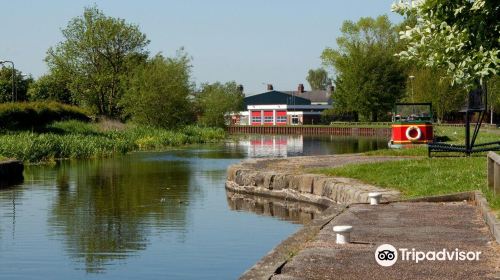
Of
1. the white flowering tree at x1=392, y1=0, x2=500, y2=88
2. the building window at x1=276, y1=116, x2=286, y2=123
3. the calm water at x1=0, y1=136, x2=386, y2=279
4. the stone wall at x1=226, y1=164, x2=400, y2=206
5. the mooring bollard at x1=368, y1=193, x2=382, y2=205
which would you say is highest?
the white flowering tree at x1=392, y1=0, x2=500, y2=88

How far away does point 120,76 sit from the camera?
88625 mm

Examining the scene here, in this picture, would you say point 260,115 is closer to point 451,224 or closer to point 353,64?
point 353,64

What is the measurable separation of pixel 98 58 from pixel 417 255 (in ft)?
277

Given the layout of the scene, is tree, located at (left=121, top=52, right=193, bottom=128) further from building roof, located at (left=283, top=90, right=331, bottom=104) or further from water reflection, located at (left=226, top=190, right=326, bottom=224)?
building roof, located at (left=283, top=90, right=331, bottom=104)

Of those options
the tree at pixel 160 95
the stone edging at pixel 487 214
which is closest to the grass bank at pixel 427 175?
the stone edging at pixel 487 214

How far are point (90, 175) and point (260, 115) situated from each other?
122m

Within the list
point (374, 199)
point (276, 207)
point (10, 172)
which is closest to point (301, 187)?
point (276, 207)

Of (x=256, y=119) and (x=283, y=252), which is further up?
(x=256, y=119)

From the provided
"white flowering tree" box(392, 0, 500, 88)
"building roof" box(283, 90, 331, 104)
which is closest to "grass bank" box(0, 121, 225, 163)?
"white flowering tree" box(392, 0, 500, 88)

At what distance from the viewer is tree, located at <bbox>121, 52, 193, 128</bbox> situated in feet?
268

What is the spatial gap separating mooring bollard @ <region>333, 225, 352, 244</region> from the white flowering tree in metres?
3.18

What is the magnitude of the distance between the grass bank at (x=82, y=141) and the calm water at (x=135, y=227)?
9.85 meters

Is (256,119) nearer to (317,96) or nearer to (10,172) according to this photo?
(317,96)

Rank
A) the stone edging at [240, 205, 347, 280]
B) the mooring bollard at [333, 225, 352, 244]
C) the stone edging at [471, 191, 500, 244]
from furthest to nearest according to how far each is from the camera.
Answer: the mooring bollard at [333, 225, 352, 244], the stone edging at [471, 191, 500, 244], the stone edging at [240, 205, 347, 280]
